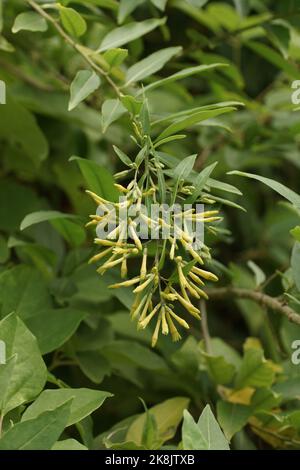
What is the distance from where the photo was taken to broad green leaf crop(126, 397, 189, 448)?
2.79 feet

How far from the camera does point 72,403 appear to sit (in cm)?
71

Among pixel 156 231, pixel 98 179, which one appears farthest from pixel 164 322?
pixel 98 179

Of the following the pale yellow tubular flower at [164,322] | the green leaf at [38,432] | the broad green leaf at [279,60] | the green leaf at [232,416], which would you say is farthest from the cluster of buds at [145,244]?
the broad green leaf at [279,60]

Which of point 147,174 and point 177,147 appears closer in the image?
point 147,174

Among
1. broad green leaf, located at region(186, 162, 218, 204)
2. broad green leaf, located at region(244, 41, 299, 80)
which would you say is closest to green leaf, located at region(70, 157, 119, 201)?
broad green leaf, located at region(186, 162, 218, 204)

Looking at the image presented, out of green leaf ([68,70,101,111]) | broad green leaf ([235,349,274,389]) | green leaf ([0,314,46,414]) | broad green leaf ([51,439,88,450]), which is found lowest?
broad green leaf ([235,349,274,389])

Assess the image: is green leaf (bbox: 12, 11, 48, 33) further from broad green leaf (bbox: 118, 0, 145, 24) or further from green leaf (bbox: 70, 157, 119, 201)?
green leaf (bbox: 70, 157, 119, 201)

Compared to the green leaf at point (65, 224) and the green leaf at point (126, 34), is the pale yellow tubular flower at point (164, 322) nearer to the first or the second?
the green leaf at point (65, 224)

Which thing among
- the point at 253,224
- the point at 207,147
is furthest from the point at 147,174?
the point at 253,224

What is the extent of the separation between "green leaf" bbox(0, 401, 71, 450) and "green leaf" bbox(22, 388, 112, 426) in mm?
80

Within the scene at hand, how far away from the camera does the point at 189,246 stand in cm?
66

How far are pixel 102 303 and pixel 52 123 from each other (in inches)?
14.2

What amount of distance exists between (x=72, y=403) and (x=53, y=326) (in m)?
0.14

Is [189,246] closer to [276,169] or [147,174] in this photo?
[147,174]
